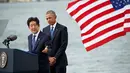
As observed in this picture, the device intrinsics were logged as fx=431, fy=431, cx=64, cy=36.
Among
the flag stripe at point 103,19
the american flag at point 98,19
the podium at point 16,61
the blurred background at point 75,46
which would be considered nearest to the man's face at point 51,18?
the american flag at point 98,19

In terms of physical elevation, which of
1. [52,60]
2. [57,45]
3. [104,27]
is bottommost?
[52,60]

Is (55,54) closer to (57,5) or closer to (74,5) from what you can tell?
(74,5)

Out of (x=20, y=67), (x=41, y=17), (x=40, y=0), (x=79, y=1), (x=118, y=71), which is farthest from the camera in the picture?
(x=40, y=0)

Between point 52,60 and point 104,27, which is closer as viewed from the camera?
point 104,27

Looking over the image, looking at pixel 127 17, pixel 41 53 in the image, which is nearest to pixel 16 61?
pixel 41 53

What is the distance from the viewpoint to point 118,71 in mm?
5633

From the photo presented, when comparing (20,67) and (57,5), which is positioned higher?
(57,5)

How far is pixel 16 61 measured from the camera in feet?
9.91

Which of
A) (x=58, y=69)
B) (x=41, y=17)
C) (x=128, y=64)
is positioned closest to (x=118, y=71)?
(x=128, y=64)

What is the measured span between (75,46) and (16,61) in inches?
178

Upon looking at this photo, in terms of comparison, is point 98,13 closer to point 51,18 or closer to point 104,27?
point 104,27

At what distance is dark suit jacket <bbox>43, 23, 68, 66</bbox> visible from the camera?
150 inches

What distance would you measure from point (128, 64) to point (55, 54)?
7.71ft

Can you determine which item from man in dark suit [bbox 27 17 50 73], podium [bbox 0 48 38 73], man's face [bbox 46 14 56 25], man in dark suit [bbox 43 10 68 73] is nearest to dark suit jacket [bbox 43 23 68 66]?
man in dark suit [bbox 43 10 68 73]
